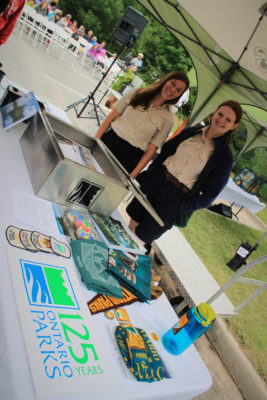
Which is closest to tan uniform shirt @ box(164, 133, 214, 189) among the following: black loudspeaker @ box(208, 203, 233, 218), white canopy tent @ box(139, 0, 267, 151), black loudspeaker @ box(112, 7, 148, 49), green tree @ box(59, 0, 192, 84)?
white canopy tent @ box(139, 0, 267, 151)

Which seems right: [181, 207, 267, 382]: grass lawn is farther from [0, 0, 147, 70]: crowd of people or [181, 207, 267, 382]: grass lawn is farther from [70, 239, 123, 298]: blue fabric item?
[0, 0, 147, 70]: crowd of people

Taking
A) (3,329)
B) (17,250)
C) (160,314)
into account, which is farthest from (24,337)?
(160,314)

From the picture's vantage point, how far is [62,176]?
1.13 meters

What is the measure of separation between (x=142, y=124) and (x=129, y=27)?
4335 millimetres

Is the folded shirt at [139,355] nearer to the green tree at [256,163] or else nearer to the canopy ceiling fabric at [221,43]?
the canopy ceiling fabric at [221,43]

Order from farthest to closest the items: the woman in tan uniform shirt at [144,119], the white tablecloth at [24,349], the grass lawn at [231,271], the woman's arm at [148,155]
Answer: the grass lawn at [231,271] → the woman's arm at [148,155] → the woman in tan uniform shirt at [144,119] → the white tablecloth at [24,349]

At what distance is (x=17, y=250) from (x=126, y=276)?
0.47 meters

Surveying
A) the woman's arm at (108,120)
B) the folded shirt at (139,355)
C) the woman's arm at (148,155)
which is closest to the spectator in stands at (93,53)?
the woman's arm at (108,120)

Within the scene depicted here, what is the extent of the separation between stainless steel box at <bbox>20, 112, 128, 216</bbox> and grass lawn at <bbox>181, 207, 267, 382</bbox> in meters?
2.23

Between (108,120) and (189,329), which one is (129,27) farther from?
(189,329)

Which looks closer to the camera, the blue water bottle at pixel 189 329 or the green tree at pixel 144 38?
the blue water bottle at pixel 189 329

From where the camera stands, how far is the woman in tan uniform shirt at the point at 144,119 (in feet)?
5.84

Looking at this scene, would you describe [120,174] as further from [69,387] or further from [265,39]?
[265,39]

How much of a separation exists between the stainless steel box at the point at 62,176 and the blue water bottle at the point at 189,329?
0.64m
